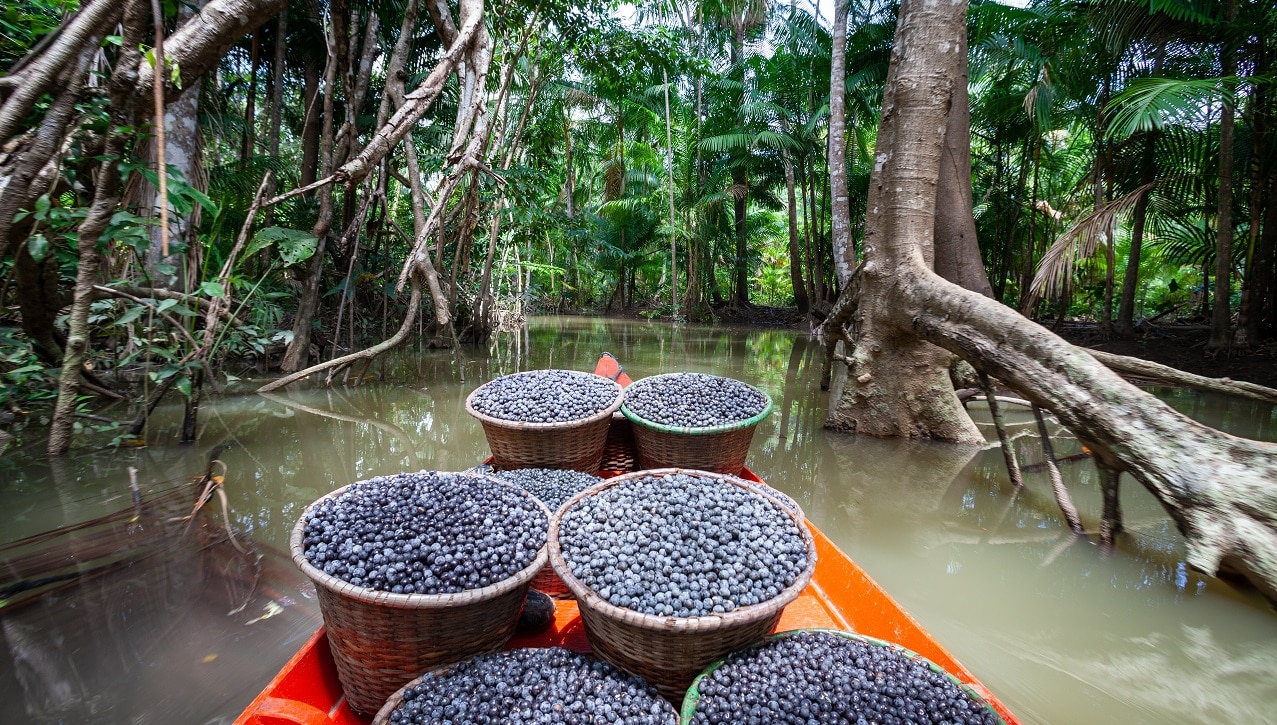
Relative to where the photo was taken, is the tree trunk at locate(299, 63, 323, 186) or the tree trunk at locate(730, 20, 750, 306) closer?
the tree trunk at locate(299, 63, 323, 186)

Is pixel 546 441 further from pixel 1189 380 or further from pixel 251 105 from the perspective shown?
pixel 251 105

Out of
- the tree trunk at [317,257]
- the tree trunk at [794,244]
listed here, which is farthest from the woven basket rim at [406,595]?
the tree trunk at [794,244]

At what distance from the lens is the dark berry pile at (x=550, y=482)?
2156 millimetres

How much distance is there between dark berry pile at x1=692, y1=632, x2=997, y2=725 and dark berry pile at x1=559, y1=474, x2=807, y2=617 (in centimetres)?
18

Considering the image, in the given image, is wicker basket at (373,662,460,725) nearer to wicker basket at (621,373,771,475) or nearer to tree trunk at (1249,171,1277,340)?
wicker basket at (621,373,771,475)

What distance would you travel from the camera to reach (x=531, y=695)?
1.27 meters

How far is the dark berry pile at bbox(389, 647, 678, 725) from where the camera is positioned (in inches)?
48.3

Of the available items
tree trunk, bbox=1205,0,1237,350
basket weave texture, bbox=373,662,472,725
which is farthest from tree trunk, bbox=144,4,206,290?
tree trunk, bbox=1205,0,1237,350

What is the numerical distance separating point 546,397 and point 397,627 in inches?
53.3

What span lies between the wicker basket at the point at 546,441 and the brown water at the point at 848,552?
3.29 ft

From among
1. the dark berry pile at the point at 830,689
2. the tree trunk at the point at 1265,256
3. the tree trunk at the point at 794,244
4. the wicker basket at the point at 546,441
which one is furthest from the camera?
the tree trunk at the point at 794,244

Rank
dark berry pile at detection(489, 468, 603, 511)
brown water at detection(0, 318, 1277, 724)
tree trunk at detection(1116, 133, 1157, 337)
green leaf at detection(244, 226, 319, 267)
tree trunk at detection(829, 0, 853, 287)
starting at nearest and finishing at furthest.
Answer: brown water at detection(0, 318, 1277, 724) → dark berry pile at detection(489, 468, 603, 511) → green leaf at detection(244, 226, 319, 267) → tree trunk at detection(1116, 133, 1157, 337) → tree trunk at detection(829, 0, 853, 287)

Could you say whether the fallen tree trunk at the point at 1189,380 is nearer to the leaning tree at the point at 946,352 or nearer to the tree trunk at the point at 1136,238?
the leaning tree at the point at 946,352

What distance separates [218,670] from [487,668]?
1204 mm
